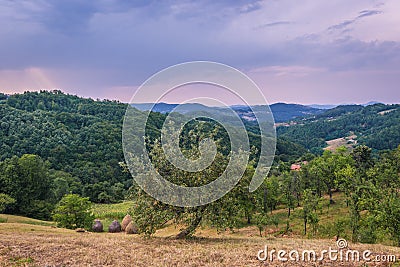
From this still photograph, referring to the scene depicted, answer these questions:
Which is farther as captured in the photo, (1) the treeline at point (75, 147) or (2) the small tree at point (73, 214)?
(1) the treeline at point (75, 147)

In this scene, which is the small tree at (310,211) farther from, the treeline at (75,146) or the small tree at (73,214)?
the treeline at (75,146)

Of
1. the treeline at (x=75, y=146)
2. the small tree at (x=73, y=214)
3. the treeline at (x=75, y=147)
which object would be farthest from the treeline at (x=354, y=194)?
the treeline at (x=75, y=146)

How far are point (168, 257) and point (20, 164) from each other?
38.1m

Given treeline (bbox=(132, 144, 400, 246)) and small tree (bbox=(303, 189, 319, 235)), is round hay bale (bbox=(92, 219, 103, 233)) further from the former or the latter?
small tree (bbox=(303, 189, 319, 235))

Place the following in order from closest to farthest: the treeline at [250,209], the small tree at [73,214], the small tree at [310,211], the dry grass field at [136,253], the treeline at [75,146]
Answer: the dry grass field at [136,253] < the treeline at [250,209] < the small tree at [310,211] < the small tree at [73,214] < the treeline at [75,146]

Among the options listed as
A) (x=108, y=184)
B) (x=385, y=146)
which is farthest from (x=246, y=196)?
(x=385, y=146)

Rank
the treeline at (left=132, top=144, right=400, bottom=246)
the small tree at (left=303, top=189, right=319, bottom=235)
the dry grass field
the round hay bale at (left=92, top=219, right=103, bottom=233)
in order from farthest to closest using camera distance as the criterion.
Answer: the round hay bale at (left=92, top=219, right=103, bottom=233) < the small tree at (left=303, top=189, right=319, bottom=235) < the treeline at (left=132, top=144, right=400, bottom=246) < the dry grass field

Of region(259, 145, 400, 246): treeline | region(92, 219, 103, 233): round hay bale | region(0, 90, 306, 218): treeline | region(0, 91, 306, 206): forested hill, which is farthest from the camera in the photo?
region(0, 91, 306, 206): forested hill

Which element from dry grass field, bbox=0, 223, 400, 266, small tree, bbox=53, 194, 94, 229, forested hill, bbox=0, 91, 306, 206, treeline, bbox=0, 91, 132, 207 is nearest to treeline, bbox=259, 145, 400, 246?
dry grass field, bbox=0, 223, 400, 266

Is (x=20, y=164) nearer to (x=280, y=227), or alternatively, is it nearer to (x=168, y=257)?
(x=280, y=227)

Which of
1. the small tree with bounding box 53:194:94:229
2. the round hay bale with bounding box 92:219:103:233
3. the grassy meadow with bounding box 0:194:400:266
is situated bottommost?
the round hay bale with bounding box 92:219:103:233

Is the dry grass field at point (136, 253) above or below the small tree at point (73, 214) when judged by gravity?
above

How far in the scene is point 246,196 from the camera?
64.6 ft

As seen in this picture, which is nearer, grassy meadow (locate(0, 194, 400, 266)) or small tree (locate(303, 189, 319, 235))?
grassy meadow (locate(0, 194, 400, 266))
